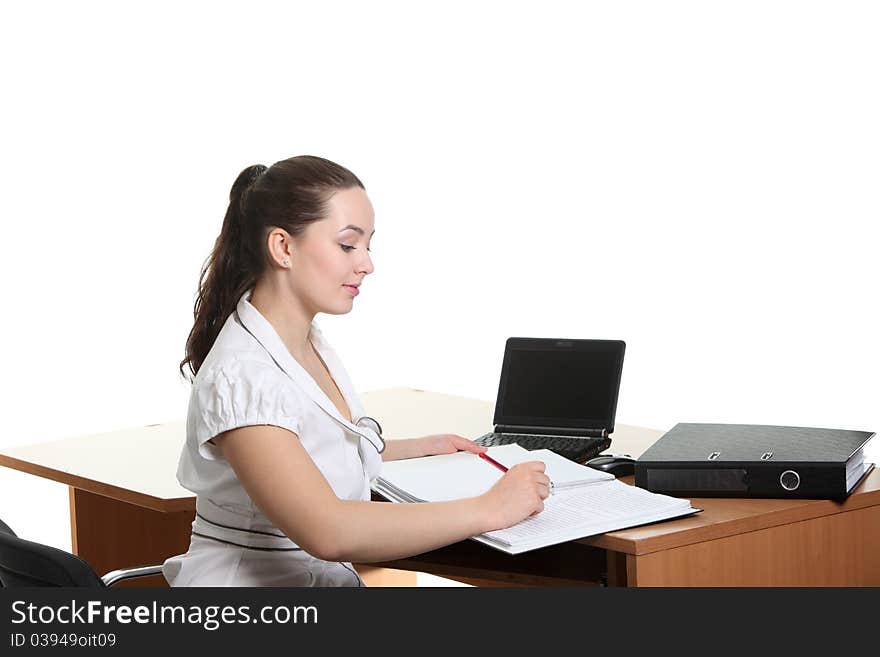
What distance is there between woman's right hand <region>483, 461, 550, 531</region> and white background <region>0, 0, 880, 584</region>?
9.90 feet

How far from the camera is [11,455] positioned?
2922 mm

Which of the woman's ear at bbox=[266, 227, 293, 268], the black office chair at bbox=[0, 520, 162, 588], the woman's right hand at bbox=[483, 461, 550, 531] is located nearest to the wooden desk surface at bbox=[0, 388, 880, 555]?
the woman's right hand at bbox=[483, 461, 550, 531]

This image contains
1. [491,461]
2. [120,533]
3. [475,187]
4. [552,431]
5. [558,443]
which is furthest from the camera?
[475,187]

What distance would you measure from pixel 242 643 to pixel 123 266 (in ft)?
11.3

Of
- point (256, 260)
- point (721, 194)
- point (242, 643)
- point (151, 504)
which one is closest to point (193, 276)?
point (721, 194)

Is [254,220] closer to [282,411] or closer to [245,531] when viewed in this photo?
[282,411]

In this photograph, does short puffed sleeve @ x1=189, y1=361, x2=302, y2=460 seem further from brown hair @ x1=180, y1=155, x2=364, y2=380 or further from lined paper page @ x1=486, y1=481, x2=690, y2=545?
lined paper page @ x1=486, y1=481, x2=690, y2=545

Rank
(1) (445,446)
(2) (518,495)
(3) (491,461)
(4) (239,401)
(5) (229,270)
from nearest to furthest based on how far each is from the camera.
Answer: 1. (4) (239,401)
2. (2) (518,495)
3. (5) (229,270)
4. (3) (491,461)
5. (1) (445,446)

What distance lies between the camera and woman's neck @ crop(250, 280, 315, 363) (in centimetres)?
213

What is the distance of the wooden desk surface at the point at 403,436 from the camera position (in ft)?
6.82

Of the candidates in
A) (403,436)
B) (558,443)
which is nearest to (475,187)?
(403,436)

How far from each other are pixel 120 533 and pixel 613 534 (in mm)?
1674

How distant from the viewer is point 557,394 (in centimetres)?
286

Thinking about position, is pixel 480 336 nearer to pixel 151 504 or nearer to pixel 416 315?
pixel 416 315
